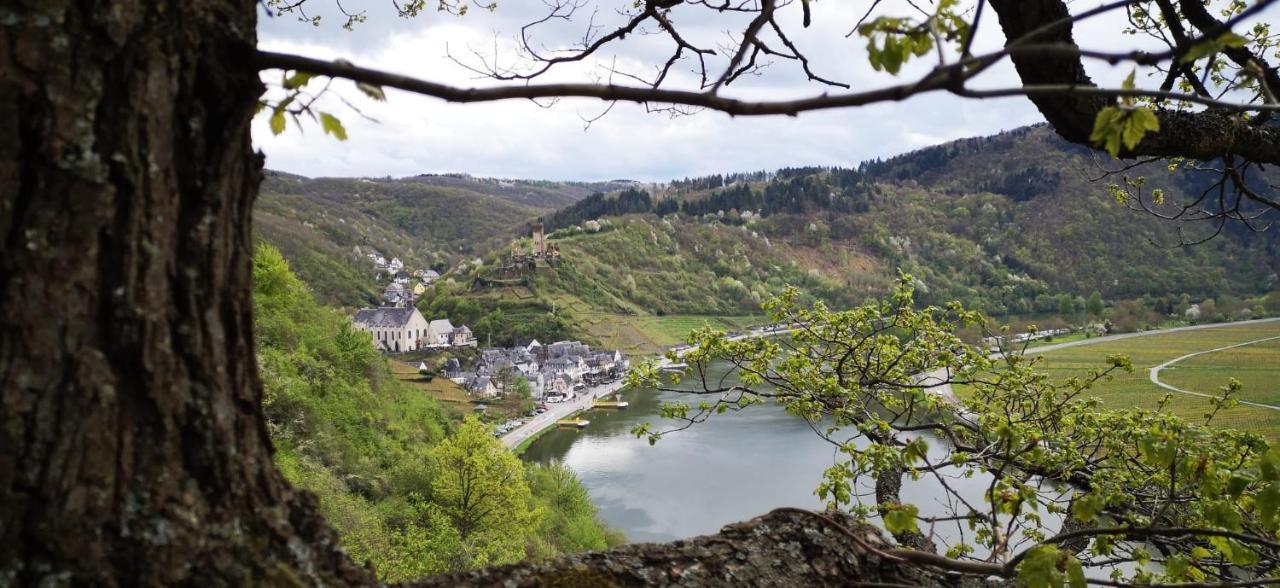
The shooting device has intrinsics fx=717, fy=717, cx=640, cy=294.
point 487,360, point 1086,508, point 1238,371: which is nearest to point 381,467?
point 1086,508

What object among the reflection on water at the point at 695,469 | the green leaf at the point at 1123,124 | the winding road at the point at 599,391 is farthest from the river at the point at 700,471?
the green leaf at the point at 1123,124

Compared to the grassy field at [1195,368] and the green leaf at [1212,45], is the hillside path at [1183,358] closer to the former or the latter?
the grassy field at [1195,368]

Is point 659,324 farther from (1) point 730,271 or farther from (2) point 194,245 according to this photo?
(2) point 194,245

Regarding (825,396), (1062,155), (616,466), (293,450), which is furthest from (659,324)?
(1062,155)

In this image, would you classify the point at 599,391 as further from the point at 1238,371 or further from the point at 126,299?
the point at 126,299

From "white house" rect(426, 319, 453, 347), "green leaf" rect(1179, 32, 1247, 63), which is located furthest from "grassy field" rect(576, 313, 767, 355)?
"green leaf" rect(1179, 32, 1247, 63)

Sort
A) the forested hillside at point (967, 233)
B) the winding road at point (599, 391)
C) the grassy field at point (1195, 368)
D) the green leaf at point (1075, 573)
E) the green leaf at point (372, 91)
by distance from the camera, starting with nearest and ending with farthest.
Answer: the green leaf at point (372, 91) < the green leaf at point (1075, 573) < the grassy field at point (1195, 368) < the winding road at point (599, 391) < the forested hillside at point (967, 233)

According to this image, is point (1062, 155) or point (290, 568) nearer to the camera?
point (290, 568)

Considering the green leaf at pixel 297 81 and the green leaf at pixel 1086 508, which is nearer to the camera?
the green leaf at pixel 297 81
